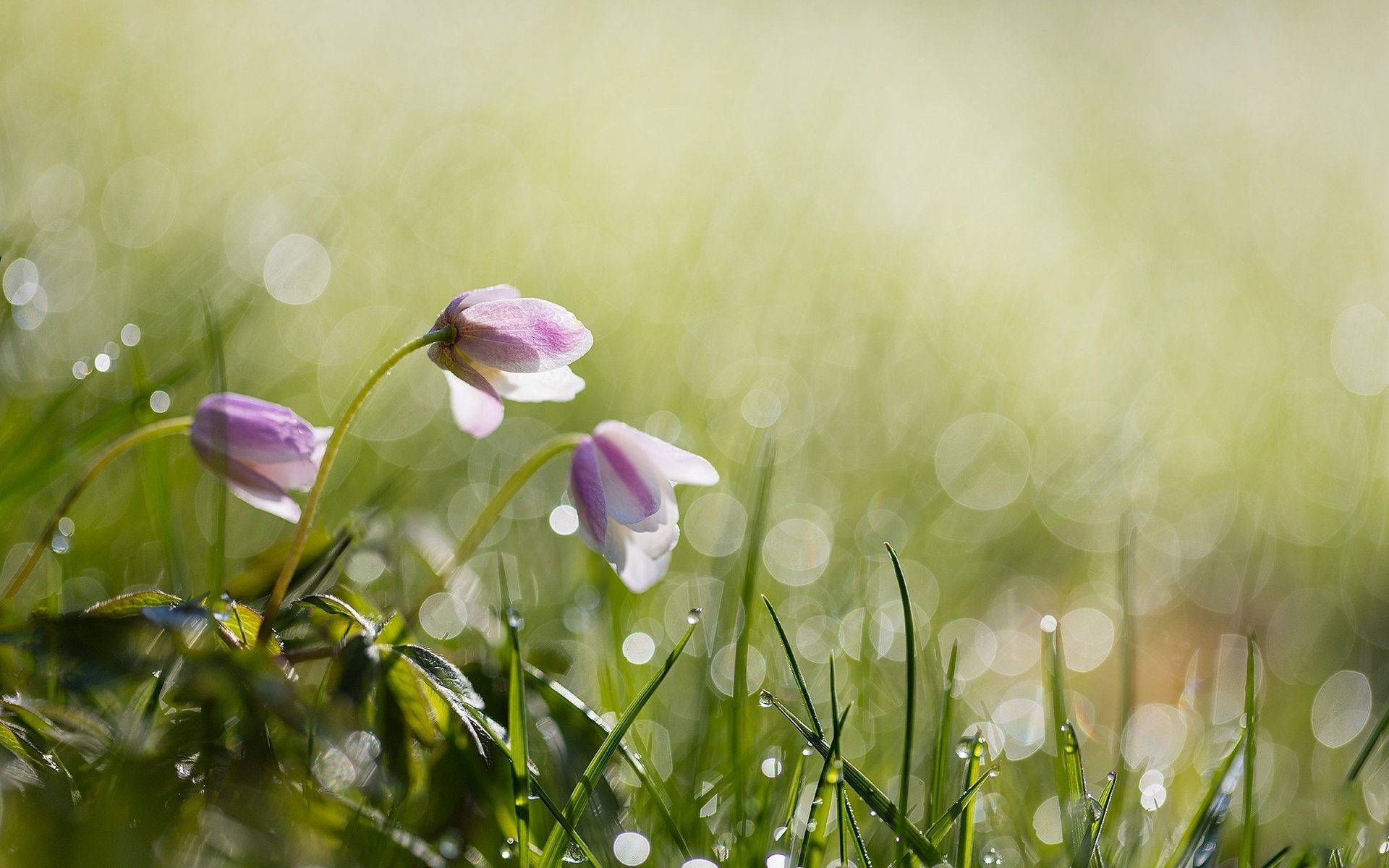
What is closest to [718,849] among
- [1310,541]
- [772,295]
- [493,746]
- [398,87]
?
[493,746]

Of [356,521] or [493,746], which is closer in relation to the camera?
[493,746]

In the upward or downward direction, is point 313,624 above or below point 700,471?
below

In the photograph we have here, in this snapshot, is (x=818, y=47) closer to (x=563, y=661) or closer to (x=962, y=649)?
(x=962, y=649)

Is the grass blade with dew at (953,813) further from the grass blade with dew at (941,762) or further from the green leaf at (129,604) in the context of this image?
the green leaf at (129,604)

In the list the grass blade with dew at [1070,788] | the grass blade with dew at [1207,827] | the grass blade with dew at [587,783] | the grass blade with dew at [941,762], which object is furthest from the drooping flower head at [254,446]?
the grass blade with dew at [1207,827]

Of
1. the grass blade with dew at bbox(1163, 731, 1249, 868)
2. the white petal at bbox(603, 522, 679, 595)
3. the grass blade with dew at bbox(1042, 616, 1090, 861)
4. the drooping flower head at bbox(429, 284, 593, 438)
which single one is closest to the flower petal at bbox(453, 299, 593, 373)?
the drooping flower head at bbox(429, 284, 593, 438)

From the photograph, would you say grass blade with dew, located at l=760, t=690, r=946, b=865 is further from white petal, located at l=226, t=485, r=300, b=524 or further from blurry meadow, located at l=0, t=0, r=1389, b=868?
white petal, located at l=226, t=485, r=300, b=524
